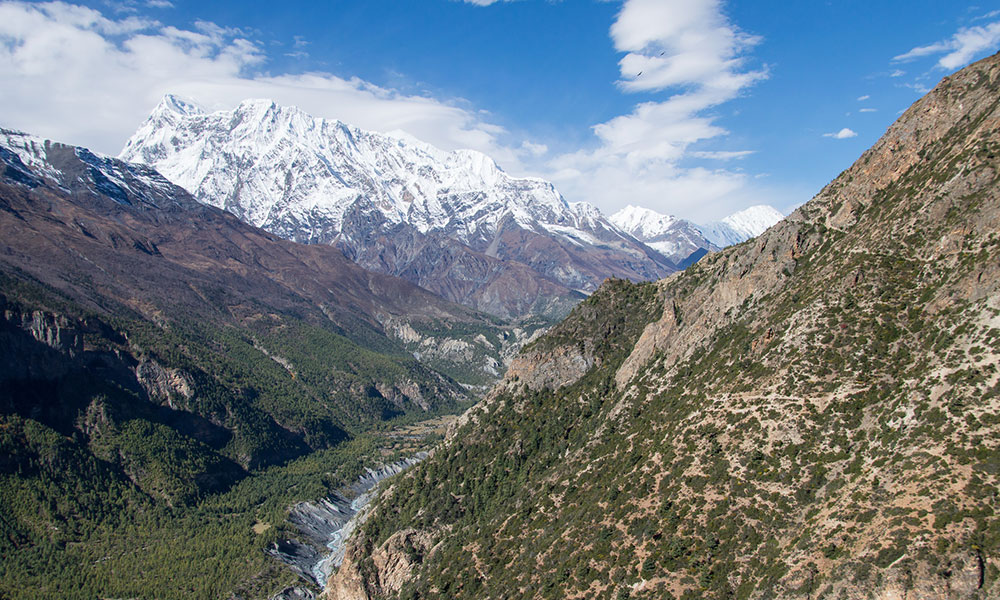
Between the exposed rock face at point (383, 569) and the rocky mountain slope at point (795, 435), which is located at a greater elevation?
the rocky mountain slope at point (795, 435)

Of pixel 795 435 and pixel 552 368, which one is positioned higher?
pixel 552 368

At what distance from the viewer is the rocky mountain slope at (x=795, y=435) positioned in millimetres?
62312

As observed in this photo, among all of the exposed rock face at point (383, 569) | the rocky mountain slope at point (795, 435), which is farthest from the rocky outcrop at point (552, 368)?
the exposed rock face at point (383, 569)

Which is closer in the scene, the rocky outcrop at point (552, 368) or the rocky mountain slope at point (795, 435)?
the rocky mountain slope at point (795, 435)

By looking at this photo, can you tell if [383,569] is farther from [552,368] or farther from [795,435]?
[795,435]

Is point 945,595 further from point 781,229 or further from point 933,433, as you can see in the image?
point 781,229

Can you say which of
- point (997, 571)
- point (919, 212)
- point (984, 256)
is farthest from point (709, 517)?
point (919, 212)

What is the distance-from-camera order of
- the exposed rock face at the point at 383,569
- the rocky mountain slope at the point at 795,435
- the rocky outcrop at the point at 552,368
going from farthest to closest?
the rocky outcrop at the point at 552,368 < the exposed rock face at the point at 383,569 < the rocky mountain slope at the point at 795,435

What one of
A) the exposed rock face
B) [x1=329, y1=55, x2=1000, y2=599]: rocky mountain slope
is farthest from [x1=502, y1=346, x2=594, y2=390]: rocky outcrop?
the exposed rock face

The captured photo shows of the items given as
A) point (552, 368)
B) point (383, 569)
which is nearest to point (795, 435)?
Answer: point (552, 368)

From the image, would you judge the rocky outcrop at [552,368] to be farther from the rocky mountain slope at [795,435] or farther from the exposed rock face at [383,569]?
the exposed rock face at [383,569]

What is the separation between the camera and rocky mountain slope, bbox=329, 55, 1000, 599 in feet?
204

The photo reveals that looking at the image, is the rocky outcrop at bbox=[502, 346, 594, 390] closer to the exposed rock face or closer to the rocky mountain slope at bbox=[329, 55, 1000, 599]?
the rocky mountain slope at bbox=[329, 55, 1000, 599]

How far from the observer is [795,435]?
79188mm
